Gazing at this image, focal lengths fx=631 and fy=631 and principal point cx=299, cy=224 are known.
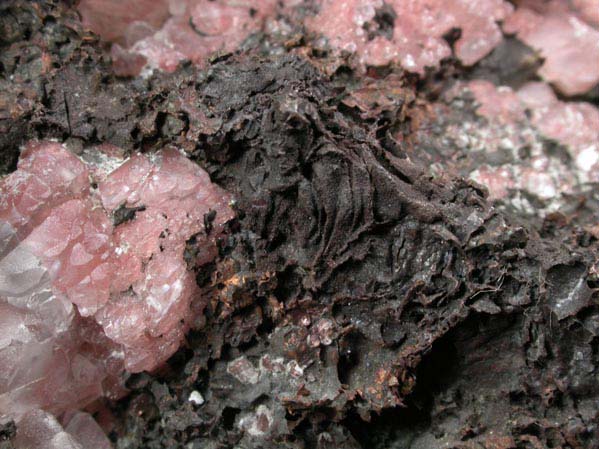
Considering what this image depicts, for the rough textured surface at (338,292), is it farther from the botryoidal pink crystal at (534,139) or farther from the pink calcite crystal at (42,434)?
the botryoidal pink crystal at (534,139)

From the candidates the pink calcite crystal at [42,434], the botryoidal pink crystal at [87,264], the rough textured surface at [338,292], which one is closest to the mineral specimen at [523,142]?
the rough textured surface at [338,292]

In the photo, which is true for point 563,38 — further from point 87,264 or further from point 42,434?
point 42,434

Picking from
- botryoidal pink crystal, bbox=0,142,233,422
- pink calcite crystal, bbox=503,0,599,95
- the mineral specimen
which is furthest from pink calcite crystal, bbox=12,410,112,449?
pink calcite crystal, bbox=503,0,599,95

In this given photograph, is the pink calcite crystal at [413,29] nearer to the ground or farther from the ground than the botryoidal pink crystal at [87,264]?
farther from the ground

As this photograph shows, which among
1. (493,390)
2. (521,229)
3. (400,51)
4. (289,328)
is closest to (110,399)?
(289,328)

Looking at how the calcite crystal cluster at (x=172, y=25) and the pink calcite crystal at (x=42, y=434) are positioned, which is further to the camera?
the calcite crystal cluster at (x=172, y=25)

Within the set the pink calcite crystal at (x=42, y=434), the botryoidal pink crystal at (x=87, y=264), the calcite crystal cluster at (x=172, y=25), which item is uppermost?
the calcite crystal cluster at (x=172, y=25)
